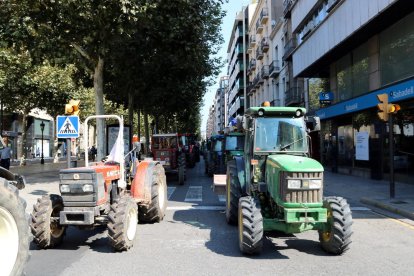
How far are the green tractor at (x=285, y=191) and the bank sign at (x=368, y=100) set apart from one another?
28.6 feet

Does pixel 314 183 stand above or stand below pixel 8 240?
above

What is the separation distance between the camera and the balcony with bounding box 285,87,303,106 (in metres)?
33.8

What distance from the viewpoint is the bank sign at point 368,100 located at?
49.6 feet

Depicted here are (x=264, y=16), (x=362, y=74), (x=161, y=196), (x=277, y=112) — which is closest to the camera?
(x=277, y=112)

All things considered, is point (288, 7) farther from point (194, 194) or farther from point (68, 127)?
point (68, 127)

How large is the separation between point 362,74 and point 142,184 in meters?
15.1

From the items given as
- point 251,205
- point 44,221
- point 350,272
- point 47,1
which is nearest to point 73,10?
point 47,1

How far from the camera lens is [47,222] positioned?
675 centimetres

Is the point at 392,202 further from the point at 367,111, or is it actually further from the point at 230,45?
the point at 230,45

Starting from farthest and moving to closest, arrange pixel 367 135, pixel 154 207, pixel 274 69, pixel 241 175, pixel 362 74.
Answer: pixel 274 69
pixel 362 74
pixel 367 135
pixel 154 207
pixel 241 175

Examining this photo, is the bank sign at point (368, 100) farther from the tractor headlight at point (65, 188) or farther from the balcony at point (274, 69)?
the balcony at point (274, 69)

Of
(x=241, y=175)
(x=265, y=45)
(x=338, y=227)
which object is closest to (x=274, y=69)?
(x=265, y=45)

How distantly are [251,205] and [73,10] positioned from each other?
1122cm

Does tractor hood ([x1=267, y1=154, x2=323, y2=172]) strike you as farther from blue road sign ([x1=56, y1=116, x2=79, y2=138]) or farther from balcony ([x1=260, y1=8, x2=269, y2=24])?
balcony ([x1=260, y1=8, x2=269, y2=24])
